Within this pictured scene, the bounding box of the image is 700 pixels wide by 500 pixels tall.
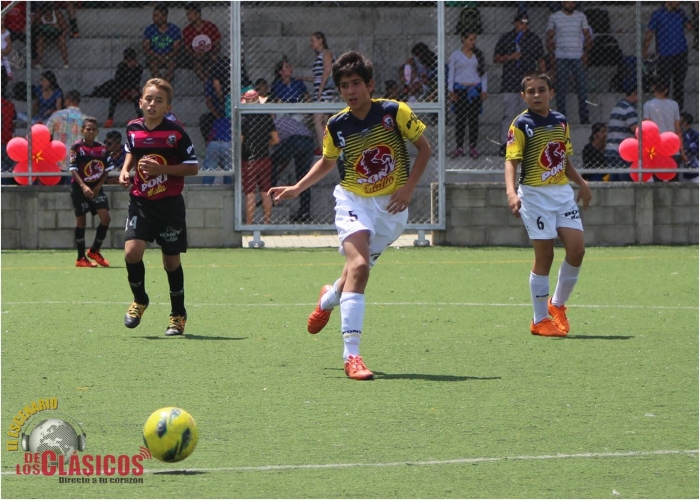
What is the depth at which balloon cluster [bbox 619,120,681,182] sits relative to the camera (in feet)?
59.8

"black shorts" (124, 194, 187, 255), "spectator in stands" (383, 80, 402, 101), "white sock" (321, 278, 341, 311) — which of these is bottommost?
"white sock" (321, 278, 341, 311)

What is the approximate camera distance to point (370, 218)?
799cm

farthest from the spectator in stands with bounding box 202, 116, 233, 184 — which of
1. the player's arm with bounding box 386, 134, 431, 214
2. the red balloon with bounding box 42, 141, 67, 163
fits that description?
the player's arm with bounding box 386, 134, 431, 214

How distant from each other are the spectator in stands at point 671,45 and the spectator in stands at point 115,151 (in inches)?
295

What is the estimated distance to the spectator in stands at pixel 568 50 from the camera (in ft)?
62.5

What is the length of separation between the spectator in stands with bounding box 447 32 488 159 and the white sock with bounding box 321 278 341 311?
1022 centimetres

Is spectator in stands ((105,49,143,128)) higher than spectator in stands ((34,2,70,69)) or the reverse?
the reverse

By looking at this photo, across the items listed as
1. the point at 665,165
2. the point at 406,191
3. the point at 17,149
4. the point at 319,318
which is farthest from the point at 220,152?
the point at 406,191

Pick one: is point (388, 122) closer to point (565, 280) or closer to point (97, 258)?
point (565, 280)

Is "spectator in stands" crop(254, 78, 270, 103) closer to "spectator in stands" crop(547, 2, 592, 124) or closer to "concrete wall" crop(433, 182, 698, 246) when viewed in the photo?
"concrete wall" crop(433, 182, 698, 246)

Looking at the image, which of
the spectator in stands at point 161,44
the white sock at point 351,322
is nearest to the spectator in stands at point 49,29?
the spectator in stands at point 161,44

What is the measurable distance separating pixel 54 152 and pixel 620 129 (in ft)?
25.7

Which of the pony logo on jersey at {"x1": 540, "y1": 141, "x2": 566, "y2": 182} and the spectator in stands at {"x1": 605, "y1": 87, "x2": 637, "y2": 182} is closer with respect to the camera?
the pony logo on jersey at {"x1": 540, "y1": 141, "x2": 566, "y2": 182}

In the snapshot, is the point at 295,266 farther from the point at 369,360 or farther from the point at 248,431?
the point at 248,431
